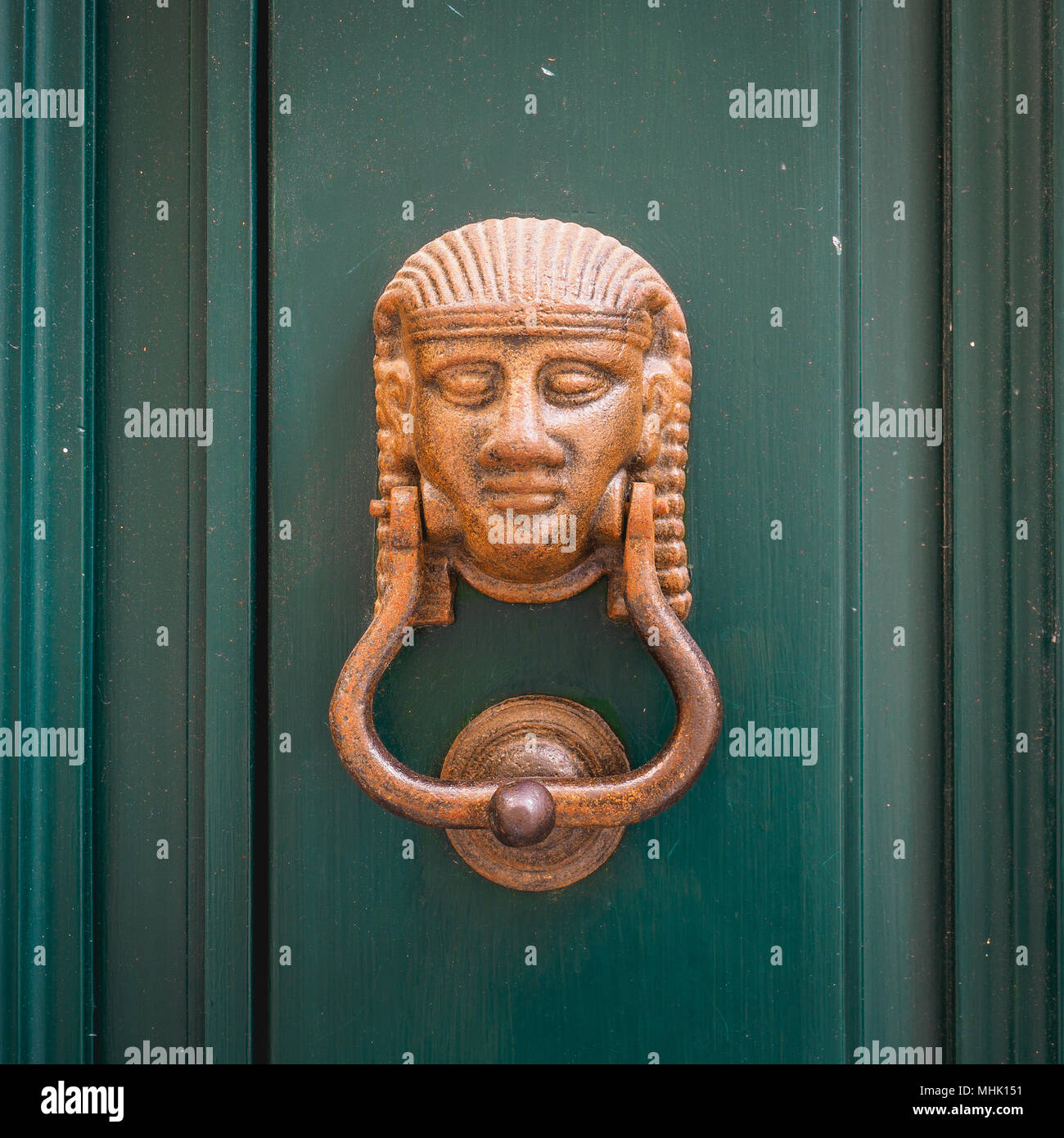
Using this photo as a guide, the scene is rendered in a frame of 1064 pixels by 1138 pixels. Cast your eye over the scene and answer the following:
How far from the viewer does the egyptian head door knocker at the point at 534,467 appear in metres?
0.54

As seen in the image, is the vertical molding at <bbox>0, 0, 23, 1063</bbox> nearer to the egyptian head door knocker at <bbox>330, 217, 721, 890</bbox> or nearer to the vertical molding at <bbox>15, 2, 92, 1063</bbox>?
the vertical molding at <bbox>15, 2, 92, 1063</bbox>

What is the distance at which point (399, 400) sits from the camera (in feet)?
1.90

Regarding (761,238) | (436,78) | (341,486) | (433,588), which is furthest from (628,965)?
(436,78)

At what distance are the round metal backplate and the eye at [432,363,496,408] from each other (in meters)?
0.22

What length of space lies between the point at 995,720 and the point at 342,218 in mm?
606

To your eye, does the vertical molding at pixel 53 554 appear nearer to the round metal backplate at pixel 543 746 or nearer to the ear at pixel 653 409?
the round metal backplate at pixel 543 746

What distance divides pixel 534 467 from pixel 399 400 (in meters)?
0.11

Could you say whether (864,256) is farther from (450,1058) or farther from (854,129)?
(450,1058)

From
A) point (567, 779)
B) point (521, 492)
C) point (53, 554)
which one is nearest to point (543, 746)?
point (567, 779)

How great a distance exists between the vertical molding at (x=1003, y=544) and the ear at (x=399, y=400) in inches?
15.7

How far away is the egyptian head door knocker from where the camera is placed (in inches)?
21.1

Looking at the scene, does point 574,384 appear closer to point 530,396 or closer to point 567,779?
point 530,396

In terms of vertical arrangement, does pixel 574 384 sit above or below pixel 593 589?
above
